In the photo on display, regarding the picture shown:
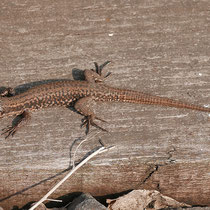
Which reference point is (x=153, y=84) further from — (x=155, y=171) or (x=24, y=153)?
(x=24, y=153)

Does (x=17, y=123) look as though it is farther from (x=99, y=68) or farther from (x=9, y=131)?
(x=99, y=68)

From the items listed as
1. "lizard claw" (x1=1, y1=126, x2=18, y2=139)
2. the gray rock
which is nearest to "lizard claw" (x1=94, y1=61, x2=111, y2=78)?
"lizard claw" (x1=1, y1=126, x2=18, y2=139)

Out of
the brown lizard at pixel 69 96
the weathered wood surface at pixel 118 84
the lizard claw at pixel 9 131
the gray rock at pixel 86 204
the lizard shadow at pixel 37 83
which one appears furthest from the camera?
the lizard shadow at pixel 37 83

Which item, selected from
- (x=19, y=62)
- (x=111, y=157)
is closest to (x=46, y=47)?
(x=19, y=62)

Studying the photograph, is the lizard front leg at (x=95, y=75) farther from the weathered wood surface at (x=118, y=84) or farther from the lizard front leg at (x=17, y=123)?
the lizard front leg at (x=17, y=123)

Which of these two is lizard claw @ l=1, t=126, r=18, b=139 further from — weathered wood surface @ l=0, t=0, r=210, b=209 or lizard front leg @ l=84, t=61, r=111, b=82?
lizard front leg @ l=84, t=61, r=111, b=82

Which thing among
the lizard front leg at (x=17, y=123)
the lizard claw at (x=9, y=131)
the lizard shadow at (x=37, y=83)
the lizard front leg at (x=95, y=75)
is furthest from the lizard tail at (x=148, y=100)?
the lizard claw at (x=9, y=131)
